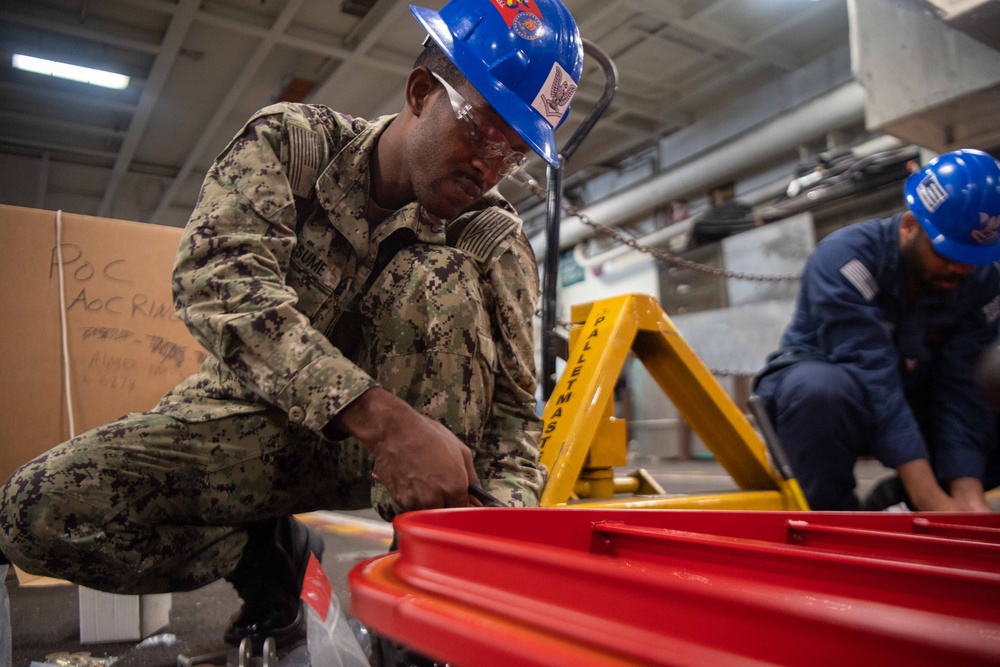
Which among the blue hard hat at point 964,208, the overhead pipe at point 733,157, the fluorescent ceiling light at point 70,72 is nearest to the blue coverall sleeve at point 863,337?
the blue hard hat at point 964,208

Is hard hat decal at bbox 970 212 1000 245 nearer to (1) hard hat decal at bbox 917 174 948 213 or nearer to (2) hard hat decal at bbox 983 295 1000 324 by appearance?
(1) hard hat decal at bbox 917 174 948 213

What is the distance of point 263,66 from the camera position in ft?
19.7

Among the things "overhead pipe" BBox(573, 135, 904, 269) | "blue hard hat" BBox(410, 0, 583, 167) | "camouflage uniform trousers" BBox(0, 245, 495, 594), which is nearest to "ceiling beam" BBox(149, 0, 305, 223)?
"overhead pipe" BBox(573, 135, 904, 269)

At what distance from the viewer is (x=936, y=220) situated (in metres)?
1.69

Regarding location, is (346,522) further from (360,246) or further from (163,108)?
(163,108)

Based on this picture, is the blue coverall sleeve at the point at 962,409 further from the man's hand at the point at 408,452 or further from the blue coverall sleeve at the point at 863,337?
the man's hand at the point at 408,452

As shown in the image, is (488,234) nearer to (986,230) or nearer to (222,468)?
(222,468)

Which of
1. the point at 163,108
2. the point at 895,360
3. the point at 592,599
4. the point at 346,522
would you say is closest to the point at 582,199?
the point at 163,108

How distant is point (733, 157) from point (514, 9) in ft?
18.4

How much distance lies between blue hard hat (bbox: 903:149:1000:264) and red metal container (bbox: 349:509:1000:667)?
1163 mm

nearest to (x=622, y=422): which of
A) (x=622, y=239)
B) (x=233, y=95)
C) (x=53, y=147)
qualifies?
(x=622, y=239)

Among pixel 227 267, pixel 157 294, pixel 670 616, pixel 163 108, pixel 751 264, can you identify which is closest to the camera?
pixel 670 616

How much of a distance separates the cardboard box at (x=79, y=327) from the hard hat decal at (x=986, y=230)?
206cm

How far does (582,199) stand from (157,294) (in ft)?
24.0
